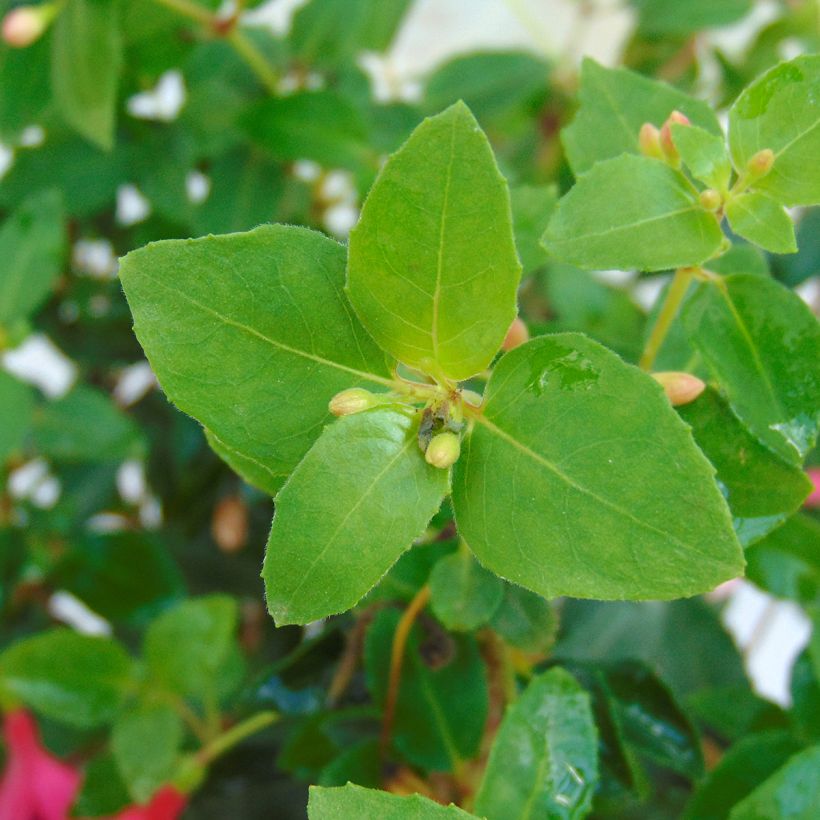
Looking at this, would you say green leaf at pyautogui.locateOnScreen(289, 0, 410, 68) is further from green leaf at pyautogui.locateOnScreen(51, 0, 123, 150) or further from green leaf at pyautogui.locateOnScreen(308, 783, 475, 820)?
green leaf at pyautogui.locateOnScreen(308, 783, 475, 820)

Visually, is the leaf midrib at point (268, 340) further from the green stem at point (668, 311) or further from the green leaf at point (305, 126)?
the green leaf at point (305, 126)

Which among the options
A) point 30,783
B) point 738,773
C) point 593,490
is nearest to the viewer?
point 593,490

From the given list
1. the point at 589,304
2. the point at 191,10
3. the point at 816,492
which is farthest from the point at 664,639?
the point at 191,10

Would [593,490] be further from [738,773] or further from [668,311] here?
[738,773]

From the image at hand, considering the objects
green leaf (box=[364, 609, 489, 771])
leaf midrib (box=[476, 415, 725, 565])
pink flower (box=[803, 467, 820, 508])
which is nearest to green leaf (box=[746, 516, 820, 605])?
pink flower (box=[803, 467, 820, 508])

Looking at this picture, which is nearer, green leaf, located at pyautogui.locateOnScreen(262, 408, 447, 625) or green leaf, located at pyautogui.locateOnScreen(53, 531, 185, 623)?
green leaf, located at pyautogui.locateOnScreen(262, 408, 447, 625)

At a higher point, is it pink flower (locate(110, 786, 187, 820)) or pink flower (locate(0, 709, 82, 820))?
pink flower (locate(110, 786, 187, 820))
